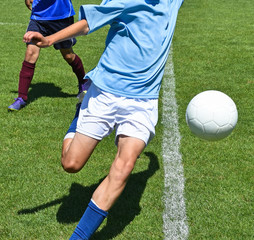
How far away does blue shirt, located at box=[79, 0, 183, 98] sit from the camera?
10.4ft

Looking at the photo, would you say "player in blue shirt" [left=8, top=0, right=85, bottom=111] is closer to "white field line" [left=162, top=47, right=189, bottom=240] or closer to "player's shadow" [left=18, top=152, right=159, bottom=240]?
"white field line" [left=162, top=47, right=189, bottom=240]

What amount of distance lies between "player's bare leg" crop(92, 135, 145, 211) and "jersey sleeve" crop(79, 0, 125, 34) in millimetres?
830

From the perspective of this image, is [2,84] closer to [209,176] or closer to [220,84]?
[220,84]

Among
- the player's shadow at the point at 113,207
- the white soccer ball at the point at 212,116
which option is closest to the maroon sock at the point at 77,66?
the player's shadow at the point at 113,207

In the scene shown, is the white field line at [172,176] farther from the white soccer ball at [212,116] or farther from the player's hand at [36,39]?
the player's hand at [36,39]

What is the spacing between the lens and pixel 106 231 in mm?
3340

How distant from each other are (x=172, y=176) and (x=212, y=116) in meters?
0.75

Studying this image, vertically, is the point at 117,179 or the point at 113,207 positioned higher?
the point at 117,179

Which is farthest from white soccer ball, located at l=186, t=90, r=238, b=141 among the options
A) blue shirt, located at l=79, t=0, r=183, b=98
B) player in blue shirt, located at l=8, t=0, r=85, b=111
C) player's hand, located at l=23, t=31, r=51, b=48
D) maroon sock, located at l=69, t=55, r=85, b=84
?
maroon sock, located at l=69, t=55, r=85, b=84

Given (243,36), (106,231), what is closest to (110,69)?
(106,231)

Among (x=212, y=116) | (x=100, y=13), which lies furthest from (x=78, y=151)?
(x=212, y=116)

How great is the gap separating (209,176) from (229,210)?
59 centimetres

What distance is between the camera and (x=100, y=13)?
3.04 meters

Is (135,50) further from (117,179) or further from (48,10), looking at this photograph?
(48,10)
